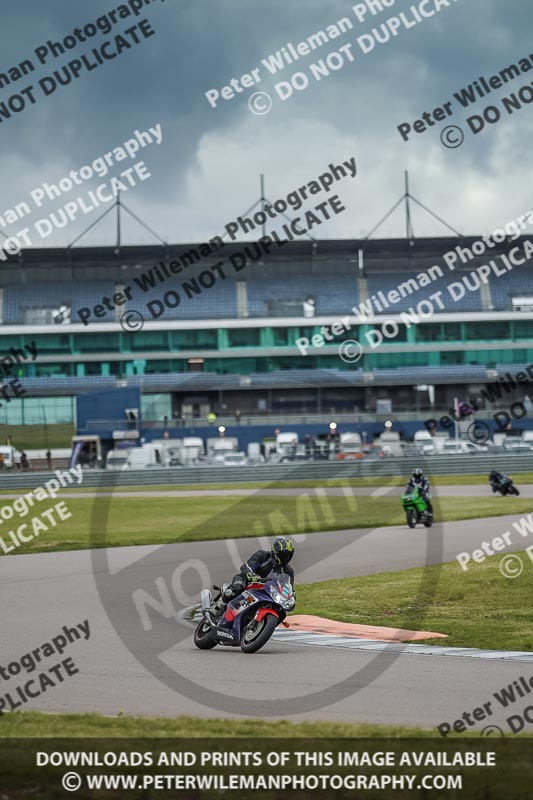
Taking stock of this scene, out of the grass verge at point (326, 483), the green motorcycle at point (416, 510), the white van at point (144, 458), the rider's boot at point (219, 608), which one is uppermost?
the rider's boot at point (219, 608)

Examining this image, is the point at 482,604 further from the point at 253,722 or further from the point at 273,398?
the point at 273,398

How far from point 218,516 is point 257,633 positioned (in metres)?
20.7

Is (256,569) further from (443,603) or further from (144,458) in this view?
(144,458)

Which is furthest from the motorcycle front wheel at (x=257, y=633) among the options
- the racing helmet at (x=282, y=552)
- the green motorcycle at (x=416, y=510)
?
the green motorcycle at (x=416, y=510)

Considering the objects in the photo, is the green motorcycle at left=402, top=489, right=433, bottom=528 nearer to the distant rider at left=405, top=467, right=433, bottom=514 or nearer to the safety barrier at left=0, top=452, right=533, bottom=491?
the distant rider at left=405, top=467, right=433, bottom=514

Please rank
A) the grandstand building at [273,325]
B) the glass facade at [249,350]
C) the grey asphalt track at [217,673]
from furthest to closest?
the glass facade at [249,350]
the grandstand building at [273,325]
the grey asphalt track at [217,673]

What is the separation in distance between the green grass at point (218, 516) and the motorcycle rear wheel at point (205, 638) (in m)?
12.1

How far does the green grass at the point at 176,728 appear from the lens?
7168 millimetres

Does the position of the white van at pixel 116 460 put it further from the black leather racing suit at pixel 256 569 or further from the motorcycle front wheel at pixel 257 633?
the motorcycle front wheel at pixel 257 633

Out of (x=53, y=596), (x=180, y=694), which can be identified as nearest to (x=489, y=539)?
(x=53, y=596)

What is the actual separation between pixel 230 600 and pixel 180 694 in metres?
2.47

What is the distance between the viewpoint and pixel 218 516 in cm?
3192

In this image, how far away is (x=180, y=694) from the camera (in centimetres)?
907

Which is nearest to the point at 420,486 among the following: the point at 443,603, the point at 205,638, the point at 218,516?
the point at 218,516
